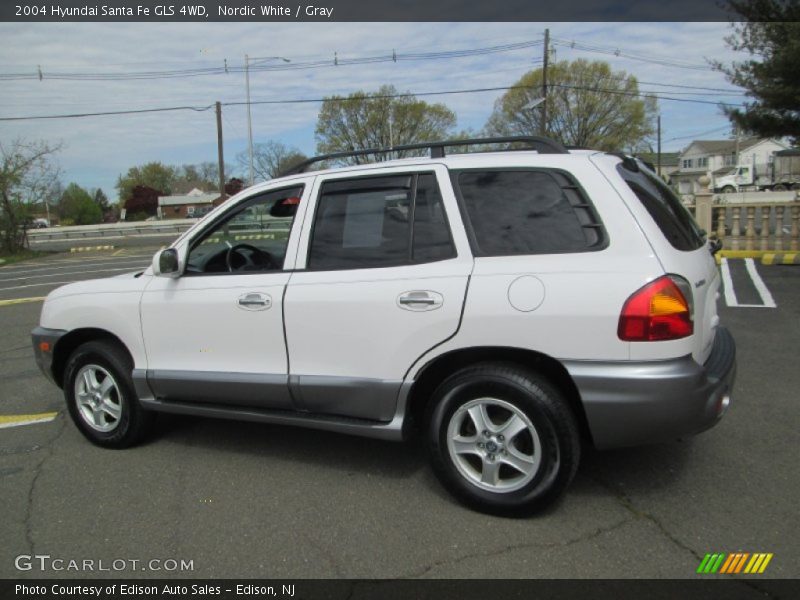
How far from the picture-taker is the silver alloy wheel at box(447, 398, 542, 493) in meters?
3.07

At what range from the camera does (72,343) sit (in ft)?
14.6

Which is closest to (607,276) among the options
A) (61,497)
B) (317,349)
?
(317,349)

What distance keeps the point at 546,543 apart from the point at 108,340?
10.4 ft

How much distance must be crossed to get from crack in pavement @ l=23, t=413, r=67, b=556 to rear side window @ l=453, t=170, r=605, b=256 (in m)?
2.72

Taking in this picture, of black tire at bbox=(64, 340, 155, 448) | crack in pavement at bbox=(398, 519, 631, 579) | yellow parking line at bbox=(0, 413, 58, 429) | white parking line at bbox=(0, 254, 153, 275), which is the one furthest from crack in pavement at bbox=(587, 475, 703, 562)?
white parking line at bbox=(0, 254, 153, 275)

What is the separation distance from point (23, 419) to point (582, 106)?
48.5m

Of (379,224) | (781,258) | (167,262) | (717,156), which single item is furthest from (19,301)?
(717,156)

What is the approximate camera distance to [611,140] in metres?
48.5

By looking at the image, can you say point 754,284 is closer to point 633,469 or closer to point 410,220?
point 633,469

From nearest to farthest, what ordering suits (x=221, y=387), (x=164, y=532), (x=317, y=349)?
(x=164, y=532) < (x=317, y=349) < (x=221, y=387)

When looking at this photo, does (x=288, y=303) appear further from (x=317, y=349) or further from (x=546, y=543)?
(x=546, y=543)

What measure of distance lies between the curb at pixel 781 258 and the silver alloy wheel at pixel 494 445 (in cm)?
1078
